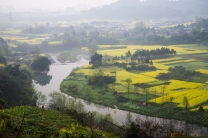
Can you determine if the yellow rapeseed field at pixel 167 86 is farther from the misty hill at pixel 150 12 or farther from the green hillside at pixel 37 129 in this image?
the misty hill at pixel 150 12

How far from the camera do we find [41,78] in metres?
23.5

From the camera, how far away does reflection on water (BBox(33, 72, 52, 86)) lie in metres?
22.5

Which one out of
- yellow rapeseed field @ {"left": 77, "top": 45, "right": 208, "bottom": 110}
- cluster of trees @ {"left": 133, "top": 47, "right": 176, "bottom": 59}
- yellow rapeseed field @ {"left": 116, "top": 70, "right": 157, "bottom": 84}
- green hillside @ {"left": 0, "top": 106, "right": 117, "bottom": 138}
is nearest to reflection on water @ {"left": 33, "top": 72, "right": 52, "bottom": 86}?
yellow rapeseed field @ {"left": 77, "top": 45, "right": 208, "bottom": 110}

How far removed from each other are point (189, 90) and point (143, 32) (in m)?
28.9

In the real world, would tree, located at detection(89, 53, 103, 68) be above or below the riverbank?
above

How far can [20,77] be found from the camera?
19.0 metres

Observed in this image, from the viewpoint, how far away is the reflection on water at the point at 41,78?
2247cm

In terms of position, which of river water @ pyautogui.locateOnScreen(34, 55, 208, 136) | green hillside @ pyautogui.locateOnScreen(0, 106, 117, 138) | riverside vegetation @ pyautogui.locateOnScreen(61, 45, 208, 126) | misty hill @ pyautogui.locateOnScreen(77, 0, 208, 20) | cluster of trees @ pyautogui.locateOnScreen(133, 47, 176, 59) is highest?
misty hill @ pyautogui.locateOnScreen(77, 0, 208, 20)

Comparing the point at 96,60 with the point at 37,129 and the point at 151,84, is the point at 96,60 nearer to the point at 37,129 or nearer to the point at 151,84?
the point at 151,84

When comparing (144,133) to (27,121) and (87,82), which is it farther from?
(87,82)

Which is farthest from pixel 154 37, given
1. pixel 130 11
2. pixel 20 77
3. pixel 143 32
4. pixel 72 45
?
pixel 130 11

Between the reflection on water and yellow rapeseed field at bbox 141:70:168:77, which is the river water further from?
yellow rapeseed field at bbox 141:70:168:77

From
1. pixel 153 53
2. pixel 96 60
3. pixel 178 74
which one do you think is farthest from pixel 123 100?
pixel 153 53

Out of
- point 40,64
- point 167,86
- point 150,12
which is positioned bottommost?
point 167,86
